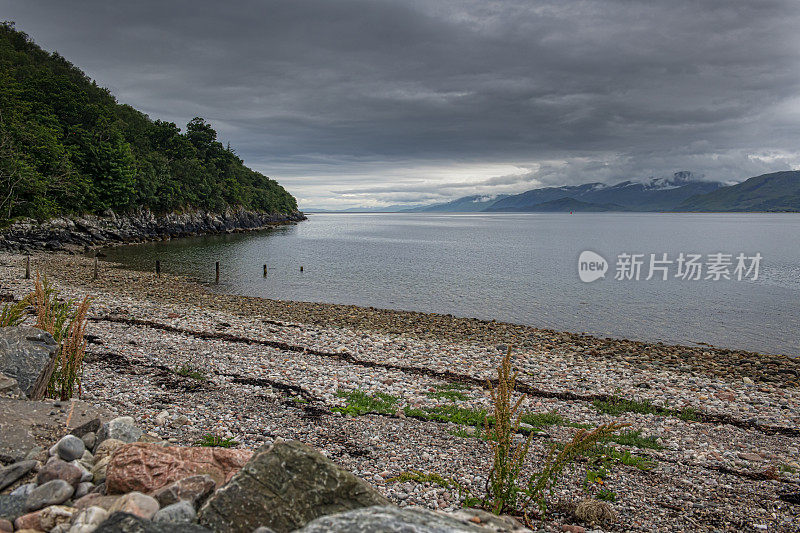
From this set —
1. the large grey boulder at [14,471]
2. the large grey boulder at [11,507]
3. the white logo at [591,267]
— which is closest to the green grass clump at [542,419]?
the large grey boulder at [14,471]

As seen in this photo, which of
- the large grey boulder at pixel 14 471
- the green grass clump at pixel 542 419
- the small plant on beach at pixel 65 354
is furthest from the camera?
the green grass clump at pixel 542 419

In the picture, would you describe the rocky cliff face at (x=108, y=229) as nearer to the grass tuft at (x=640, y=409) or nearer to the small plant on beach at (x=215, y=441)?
the small plant on beach at (x=215, y=441)

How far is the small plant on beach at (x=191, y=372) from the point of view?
47.4 feet

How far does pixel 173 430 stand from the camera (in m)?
9.99

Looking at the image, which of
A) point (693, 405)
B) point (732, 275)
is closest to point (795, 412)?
point (693, 405)

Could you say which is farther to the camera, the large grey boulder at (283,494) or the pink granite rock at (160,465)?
the pink granite rock at (160,465)

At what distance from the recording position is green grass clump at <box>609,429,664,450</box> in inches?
450

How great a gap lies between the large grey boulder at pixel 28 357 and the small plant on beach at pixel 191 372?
5.22m

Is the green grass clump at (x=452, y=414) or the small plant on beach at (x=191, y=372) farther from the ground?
the small plant on beach at (x=191, y=372)

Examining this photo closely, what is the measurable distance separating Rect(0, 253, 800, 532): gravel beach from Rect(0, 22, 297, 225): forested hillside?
37316 mm

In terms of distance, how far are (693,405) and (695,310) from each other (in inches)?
1007

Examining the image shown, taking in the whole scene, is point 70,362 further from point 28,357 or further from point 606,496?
point 606,496

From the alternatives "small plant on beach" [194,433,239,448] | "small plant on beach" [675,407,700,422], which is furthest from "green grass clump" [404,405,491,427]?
"small plant on beach" [675,407,700,422]

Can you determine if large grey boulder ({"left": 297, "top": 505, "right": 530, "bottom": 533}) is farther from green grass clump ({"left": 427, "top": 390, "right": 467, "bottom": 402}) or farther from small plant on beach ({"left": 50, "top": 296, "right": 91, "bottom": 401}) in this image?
green grass clump ({"left": 427, "top": 390, "right": 467, "bottom": 402})
